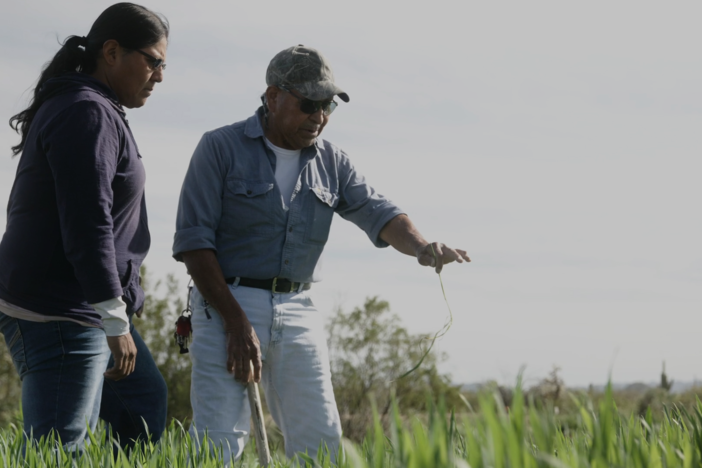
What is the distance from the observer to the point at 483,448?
150cm

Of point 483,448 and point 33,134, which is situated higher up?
point 33,134

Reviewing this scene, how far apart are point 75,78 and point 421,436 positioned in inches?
83.1

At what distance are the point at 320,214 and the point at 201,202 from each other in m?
0.55

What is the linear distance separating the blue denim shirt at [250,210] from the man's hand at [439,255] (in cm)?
49

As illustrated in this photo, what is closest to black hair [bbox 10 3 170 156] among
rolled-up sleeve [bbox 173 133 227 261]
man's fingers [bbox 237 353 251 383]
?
rolled-up sleeve [bbox 173 133 227 261]

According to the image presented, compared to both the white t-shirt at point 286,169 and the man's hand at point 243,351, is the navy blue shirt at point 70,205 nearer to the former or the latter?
the man's hand at point 243,351

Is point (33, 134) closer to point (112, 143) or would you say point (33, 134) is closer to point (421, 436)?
point (112, 143)

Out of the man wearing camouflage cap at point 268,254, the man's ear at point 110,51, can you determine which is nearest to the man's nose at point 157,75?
the man's ear at point 110,51

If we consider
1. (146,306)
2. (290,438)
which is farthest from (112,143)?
(146,306)

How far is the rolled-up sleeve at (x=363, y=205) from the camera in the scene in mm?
3975

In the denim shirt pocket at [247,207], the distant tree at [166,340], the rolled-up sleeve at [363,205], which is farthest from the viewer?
the distant tree at [166,340]

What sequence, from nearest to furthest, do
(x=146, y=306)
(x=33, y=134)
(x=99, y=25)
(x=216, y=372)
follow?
(x=33, y=134) < (x=99, y=25) < (x=216, y=372) < (x=146, y=306)

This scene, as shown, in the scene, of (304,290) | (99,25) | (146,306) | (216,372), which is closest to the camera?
(99,25)

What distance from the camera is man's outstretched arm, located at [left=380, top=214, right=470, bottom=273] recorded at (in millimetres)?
3516
